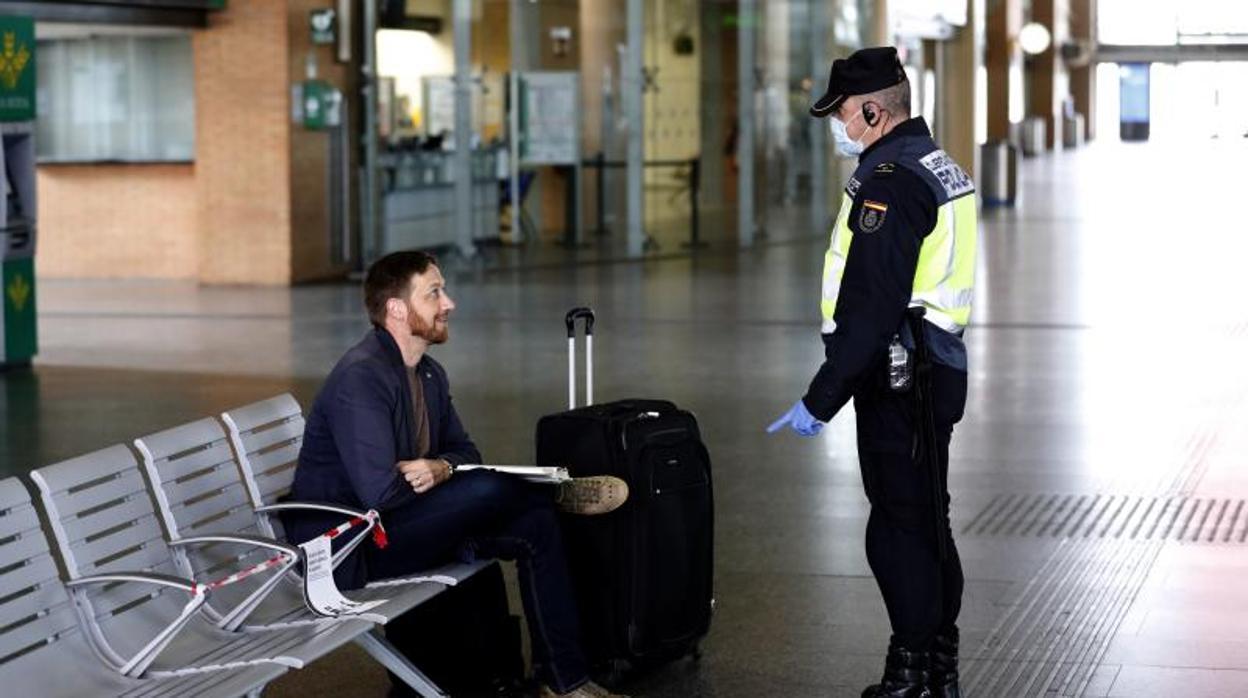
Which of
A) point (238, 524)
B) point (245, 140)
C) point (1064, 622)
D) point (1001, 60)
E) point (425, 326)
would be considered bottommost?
point (1064, 622)

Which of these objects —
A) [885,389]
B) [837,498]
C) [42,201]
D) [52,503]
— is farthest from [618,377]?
[42,201]

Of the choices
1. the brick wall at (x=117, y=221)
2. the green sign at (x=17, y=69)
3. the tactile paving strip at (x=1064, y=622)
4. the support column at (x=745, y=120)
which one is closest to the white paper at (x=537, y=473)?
the tactile paving strip at (x=1064, y=622)

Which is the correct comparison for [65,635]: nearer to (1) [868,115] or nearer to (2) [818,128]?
(1) [868,115]

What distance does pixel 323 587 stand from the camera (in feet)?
17.0

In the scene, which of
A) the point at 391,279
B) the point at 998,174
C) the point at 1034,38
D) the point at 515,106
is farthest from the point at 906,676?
the point at 1034,38

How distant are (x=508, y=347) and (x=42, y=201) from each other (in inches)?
345

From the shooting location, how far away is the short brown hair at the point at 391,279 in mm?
5688

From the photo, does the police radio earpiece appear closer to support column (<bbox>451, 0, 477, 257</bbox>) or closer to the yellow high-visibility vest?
the yellow high-visibility vest

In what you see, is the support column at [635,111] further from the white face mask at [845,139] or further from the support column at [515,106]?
the white face mask at [845,139]

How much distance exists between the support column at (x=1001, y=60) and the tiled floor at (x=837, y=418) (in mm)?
22007

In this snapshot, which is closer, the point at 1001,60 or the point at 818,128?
Answer: the point at 818,128

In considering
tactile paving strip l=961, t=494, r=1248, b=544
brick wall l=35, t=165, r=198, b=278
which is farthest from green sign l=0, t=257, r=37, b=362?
brick wall l=35, t=165, r=198, b=278

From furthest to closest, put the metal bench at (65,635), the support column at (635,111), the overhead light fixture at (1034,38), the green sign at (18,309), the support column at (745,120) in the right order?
the overhead light fixture at (1034,38) → the support column at (745,120) → the support column at (635,111) → the green sign at (18,309) → the metal bench at (65,635)

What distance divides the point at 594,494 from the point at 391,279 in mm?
774
